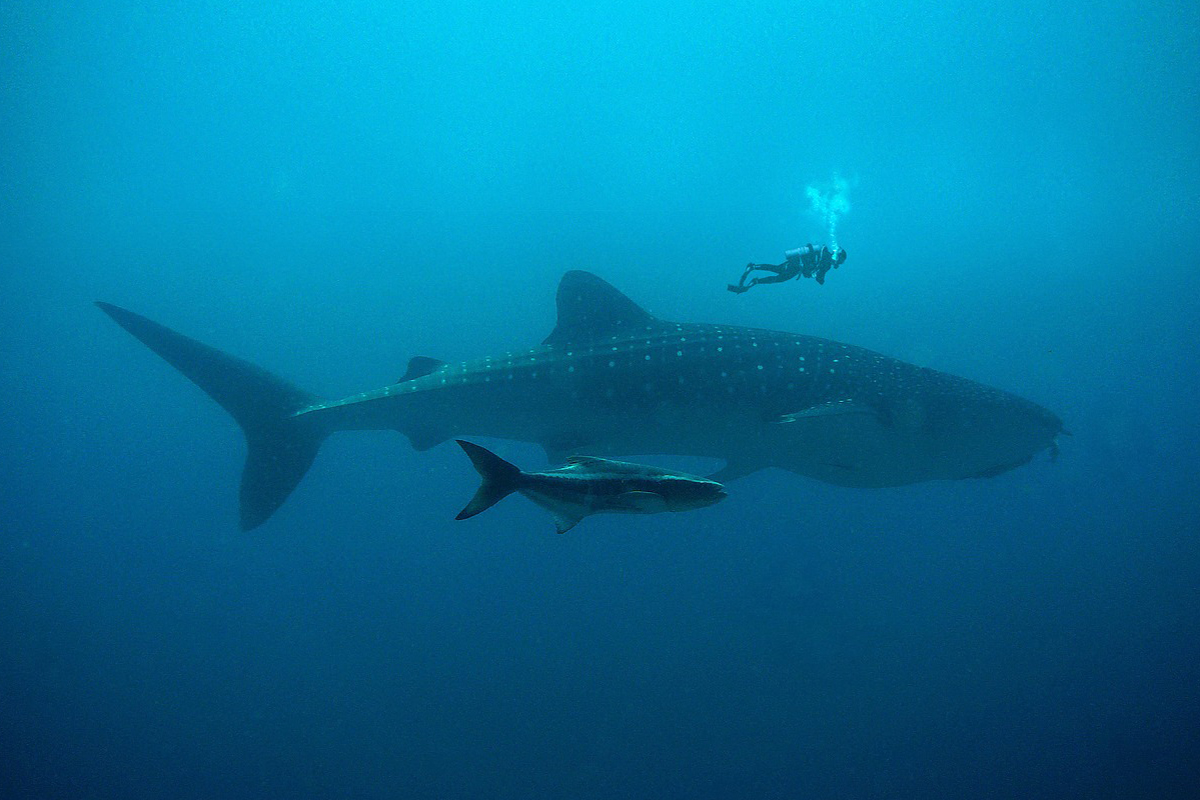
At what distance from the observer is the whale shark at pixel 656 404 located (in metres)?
6.10

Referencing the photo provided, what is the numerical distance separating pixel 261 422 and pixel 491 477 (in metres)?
6.23

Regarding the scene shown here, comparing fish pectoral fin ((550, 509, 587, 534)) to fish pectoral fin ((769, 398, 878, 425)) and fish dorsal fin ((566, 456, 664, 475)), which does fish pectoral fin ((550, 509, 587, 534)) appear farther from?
fish pectoral fin ((769, 398, 878, 425))

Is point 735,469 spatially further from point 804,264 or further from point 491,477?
point 491,477

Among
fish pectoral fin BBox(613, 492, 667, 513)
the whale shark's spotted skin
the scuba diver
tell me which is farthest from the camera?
the scuba diver

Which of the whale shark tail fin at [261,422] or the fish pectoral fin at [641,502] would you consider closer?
the fish pectoral fin at [641,502]

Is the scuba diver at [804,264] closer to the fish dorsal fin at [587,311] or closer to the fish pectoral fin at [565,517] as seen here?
the fish dorsal fin at [587,311]

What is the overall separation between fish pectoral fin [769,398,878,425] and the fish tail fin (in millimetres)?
4306

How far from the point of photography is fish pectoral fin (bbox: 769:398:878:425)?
18.5ft

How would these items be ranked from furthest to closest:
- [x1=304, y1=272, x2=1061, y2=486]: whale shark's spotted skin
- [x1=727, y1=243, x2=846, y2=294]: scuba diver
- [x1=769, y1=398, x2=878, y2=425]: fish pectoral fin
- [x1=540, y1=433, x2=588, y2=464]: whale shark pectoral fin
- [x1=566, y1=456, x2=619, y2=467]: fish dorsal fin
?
[x1=727, y1=243, x2=846, y2=294]: scuba diver, [x1=540, y1=433, x2=588, y2=464]: whale shark pectoral fin, [x1=304, y1=272, x2=1061, y2=486]: whale shark's spotted skin, [x1=769, y1=398, x2=878, y2=425]: fish pectoral fin, [x1=566, y1=456, x2=619, y2=467]: fish dorsal fin

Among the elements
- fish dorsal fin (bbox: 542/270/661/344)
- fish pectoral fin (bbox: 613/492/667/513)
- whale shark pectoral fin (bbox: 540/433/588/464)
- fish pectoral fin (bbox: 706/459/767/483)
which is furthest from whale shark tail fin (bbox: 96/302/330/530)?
fish pectoral fin (bbox: 613/492/667/513)

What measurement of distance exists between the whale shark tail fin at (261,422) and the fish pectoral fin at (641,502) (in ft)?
19.6

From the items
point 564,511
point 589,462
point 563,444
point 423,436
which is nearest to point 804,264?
point 563,444

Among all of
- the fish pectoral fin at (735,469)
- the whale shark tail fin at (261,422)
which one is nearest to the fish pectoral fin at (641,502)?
the fish pectoral fin at (735,469)

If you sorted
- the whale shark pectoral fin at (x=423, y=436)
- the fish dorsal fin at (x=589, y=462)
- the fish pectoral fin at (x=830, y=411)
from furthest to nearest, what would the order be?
the whale shark pectoral fin at (x=423, y=436)
the fish pectoral fin at (x=830, y=411)
the fish dorsal fin at (x=589, y=462)
